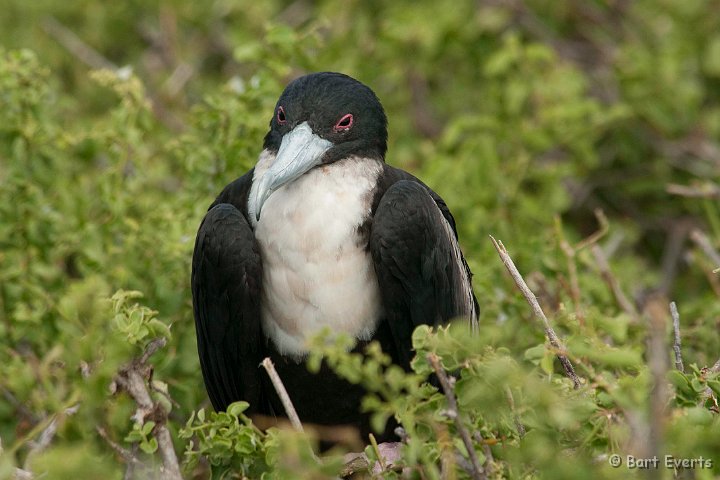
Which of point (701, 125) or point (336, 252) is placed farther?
point (701, 125)

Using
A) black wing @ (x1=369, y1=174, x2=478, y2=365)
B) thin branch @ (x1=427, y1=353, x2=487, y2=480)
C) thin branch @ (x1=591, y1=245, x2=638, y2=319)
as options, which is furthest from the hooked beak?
thin branch @ (x1=591, y1=245, x2=638, y2=319)

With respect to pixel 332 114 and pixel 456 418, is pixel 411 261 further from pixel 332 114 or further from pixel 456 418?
pixel 456 418

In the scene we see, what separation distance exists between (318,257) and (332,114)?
37 cm

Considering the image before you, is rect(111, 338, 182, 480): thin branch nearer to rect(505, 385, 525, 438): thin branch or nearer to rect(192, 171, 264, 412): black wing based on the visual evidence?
rect(192, 171, 264, 412): black wing

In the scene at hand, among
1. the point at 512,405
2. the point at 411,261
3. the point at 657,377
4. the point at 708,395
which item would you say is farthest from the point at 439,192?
the point at 657,377

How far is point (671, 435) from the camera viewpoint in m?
1.91

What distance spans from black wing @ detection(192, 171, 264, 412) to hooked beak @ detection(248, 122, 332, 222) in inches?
2.8

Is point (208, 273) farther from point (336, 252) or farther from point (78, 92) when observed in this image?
point (78, 92)

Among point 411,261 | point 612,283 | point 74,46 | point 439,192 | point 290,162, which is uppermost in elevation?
point 74,46

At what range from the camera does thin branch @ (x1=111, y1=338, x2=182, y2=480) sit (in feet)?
7.88

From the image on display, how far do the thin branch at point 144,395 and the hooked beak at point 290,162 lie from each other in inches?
18.7

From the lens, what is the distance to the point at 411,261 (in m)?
2.82

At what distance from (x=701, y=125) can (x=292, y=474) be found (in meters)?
3.14

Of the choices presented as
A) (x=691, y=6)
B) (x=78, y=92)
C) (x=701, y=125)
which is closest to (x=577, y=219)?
(x=701, y=125)
